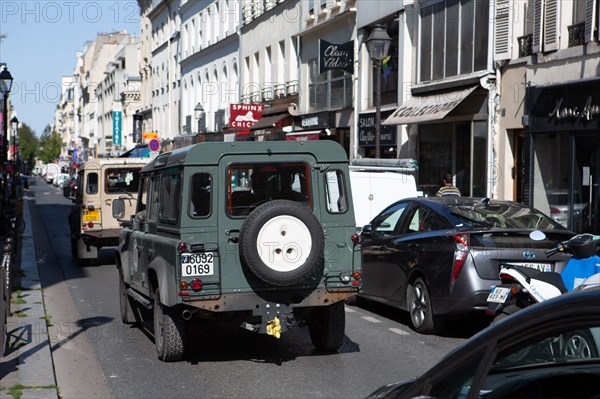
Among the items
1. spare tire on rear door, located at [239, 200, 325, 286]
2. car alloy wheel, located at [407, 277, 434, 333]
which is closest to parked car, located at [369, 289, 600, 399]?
spare tire on rear door, located at [239, 200, 325, 286]

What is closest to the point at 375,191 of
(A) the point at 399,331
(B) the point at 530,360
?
(A) the point at 399,331

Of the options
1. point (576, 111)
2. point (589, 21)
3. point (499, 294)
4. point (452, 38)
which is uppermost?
point (452, 38)

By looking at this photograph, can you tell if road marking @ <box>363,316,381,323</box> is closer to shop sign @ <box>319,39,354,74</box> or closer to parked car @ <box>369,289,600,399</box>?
parked car @ <box>369,289,600,399</box>

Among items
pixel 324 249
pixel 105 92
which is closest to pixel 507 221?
pixel 324 249

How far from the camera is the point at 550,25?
1953 cm

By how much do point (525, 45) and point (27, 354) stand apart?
14677mm

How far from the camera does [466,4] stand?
23047 millimetres

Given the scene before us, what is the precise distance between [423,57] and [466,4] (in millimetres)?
2724

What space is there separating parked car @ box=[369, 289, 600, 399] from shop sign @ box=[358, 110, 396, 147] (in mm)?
23409

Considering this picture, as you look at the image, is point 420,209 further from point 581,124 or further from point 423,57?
point 423,57

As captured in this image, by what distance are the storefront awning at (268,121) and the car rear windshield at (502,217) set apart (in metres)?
26.3

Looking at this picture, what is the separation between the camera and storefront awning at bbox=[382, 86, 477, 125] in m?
22.6

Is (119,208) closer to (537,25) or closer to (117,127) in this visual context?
(537,25)

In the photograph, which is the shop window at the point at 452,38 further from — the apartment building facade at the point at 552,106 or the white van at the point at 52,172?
the white van at the point at 52,172
